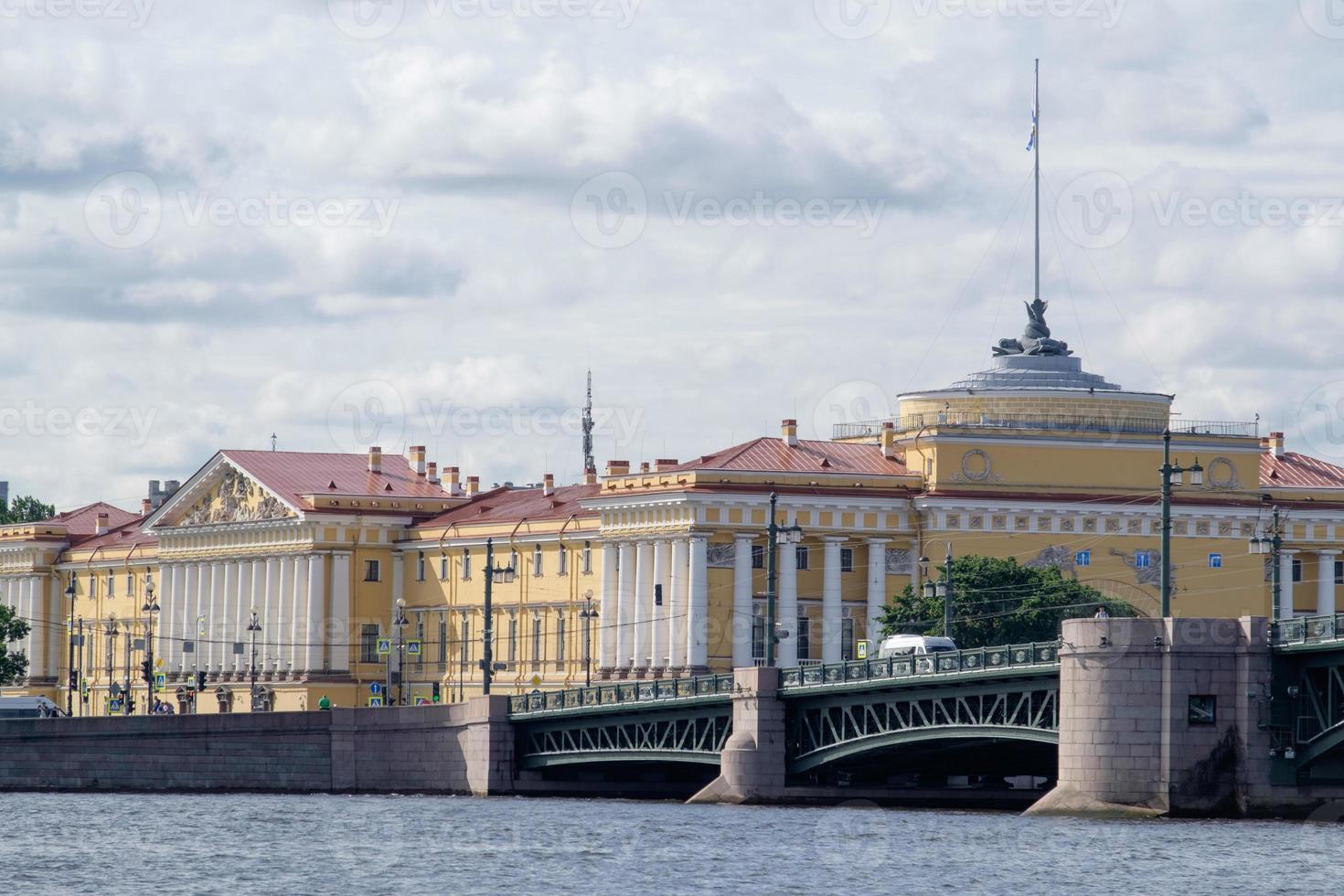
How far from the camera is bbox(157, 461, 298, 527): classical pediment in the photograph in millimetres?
140625

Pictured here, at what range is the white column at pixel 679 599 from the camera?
116812 millimetres

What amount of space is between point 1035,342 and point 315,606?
Answer: 31.7m

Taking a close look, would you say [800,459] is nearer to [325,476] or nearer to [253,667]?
[253,667]

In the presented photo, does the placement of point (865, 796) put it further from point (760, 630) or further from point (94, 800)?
point (760, 630)

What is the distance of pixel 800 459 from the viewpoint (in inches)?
4739

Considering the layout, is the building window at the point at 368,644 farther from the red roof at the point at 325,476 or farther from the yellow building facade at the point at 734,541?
the red roof at the point at 325,476

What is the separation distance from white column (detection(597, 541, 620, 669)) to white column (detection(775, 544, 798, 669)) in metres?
6.48

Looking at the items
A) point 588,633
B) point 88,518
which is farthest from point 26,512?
point 588,633

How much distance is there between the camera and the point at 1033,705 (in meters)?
76.4

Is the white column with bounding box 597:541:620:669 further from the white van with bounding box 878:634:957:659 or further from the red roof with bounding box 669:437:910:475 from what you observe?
the white van with bounding box 878:634:957:659

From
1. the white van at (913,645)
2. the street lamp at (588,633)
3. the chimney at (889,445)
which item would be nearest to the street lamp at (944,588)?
the white van at (913,645)

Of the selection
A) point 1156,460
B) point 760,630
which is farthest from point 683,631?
point 1156,460

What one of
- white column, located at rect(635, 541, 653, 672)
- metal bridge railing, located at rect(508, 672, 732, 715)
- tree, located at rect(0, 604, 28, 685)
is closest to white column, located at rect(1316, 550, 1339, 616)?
white column, located at rect(635, 541, 653, 672)

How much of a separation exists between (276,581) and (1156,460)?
38.6m
